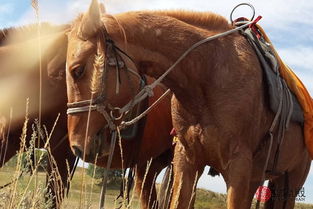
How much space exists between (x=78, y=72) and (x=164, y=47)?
0.75m

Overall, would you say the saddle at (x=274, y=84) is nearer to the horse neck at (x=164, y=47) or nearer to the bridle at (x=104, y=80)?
the horse neck at (x=164, y=47)

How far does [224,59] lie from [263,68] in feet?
1.59

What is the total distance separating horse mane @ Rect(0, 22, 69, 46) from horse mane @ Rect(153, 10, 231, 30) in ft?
6.54

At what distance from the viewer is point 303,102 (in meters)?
5.02

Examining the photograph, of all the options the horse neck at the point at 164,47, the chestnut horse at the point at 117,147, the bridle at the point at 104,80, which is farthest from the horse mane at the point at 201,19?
the chestnut horse at the point at 117,147

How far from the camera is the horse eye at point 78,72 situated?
149 inches

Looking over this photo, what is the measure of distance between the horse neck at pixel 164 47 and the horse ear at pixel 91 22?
149mm

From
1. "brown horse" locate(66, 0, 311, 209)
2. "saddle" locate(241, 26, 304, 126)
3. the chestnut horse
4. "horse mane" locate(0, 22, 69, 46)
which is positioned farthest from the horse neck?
"horse mane" locate(0, 22, 69, 46)

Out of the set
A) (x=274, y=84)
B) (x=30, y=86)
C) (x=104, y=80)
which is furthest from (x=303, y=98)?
(x=30, y=86)

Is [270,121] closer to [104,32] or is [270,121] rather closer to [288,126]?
[288,126]

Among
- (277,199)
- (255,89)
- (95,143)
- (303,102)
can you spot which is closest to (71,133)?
(95,143)

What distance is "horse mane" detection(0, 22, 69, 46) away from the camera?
5773 mm

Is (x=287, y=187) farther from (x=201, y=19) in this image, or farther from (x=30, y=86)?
(x=30, y=86)

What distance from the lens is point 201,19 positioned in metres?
4.46
